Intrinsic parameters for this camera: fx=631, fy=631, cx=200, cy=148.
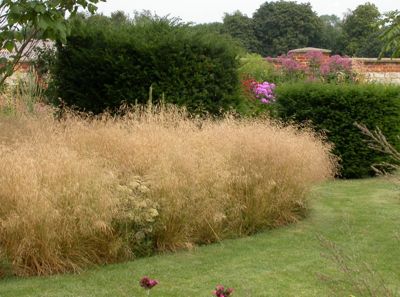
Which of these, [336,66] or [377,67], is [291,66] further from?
[377,67]

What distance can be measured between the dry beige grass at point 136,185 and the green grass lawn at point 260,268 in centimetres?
22

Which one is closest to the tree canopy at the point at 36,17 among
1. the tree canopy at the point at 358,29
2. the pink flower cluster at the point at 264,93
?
the pink flower cluster at the point at 264,93

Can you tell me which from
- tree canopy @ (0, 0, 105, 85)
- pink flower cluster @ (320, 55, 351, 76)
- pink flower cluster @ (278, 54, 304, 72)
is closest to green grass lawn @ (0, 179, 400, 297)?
tree canopy @ (0, 0, 105, 85)

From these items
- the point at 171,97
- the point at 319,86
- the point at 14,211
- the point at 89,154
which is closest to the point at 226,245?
the point at 89,154

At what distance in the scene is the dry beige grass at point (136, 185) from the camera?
5070 millimetres

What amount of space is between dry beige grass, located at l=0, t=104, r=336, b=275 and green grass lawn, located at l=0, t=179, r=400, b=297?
22cm

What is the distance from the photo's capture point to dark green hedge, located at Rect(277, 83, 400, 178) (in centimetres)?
1097

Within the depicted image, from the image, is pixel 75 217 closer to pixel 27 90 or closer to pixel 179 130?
pixel 179 130

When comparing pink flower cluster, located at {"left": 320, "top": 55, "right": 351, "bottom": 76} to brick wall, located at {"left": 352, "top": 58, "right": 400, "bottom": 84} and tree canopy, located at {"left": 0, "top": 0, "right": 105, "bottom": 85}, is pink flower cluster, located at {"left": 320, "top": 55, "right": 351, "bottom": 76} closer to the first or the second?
brick wall, located at {"left": 352, "top": 58, "right": 400, "bottom": 84}

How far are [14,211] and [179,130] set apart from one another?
2.64m

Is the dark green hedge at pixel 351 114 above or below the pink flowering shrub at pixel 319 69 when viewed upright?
below

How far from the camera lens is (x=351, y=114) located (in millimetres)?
10992

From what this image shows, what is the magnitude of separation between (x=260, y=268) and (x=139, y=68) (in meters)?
4.84

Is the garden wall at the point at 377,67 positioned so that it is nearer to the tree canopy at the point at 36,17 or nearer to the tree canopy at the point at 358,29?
the tree canopy at the point at 36,17
